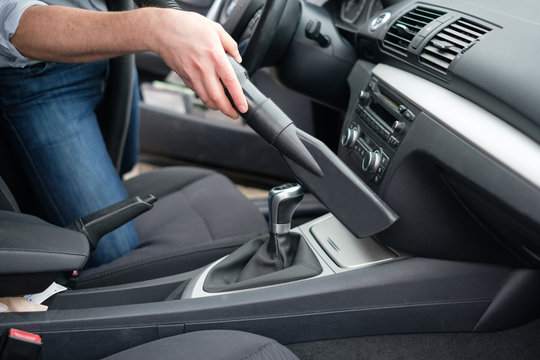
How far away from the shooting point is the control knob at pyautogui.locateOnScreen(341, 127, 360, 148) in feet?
2.86

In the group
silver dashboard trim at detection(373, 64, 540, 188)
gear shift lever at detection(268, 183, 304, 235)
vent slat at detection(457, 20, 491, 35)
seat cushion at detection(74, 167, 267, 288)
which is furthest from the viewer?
seat cushion at detection(74, 167, 267, 288)

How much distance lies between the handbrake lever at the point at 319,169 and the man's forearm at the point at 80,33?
0.47 feet

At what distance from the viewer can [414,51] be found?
76 cm

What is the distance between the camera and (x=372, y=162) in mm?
787

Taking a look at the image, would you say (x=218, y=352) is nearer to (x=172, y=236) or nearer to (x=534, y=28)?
(x=172, y=236)

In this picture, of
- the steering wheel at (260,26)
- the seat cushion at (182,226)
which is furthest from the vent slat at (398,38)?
the seat cushion at (182,226)

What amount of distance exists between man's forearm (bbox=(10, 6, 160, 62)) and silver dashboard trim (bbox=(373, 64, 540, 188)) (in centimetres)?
39

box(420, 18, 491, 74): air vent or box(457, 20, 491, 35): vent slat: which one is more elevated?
box(457, 20, 491, 35): vent slat

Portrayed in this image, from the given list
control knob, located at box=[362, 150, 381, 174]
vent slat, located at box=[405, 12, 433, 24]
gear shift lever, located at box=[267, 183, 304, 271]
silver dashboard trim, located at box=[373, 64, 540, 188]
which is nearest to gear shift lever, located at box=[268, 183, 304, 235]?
gear shift lever, located at box=[267, 183, 304, 271]

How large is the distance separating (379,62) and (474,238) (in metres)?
0.37

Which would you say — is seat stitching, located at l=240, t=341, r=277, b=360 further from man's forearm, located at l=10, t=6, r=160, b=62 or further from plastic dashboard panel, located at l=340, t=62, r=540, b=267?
man's forearm, located at l=10, t=6, r=160, b=62

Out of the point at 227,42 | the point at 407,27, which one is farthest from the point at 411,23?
the point at 227,42

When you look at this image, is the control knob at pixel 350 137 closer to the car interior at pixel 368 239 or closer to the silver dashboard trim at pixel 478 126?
the car interior at pixel 368 239

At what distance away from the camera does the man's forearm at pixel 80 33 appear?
2.08 feet
